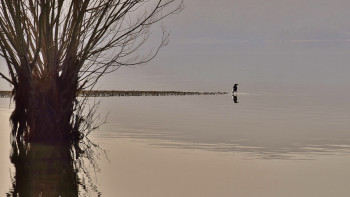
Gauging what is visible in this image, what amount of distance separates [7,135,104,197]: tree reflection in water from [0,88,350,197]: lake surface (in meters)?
0.18

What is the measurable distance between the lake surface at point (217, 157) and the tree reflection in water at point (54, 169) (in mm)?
184

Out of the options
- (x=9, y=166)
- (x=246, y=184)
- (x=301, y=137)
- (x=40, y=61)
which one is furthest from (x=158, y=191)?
(x=301, y=137)

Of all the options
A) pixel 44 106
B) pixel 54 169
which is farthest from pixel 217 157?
pixel 44 106

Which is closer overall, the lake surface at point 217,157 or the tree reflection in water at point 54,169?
the tree reflection in water at point 54,169

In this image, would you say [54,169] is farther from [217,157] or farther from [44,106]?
[44,106]

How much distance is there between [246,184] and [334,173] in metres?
2.60

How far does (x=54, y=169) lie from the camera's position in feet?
53.2

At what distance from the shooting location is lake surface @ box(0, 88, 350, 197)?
13945 millimetres

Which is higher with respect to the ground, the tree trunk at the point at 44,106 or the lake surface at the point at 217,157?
the tree trunk at the point at 44,106

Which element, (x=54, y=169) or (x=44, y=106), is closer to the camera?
(x=54, y=169)

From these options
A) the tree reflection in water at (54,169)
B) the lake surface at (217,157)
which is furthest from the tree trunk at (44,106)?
the lake surface at (217,157)

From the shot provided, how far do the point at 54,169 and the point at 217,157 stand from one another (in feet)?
14.8

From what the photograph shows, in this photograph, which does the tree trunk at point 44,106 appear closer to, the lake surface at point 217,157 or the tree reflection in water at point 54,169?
the tree reflection in water at point 54,169

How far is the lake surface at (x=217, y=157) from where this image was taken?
45.8ft
